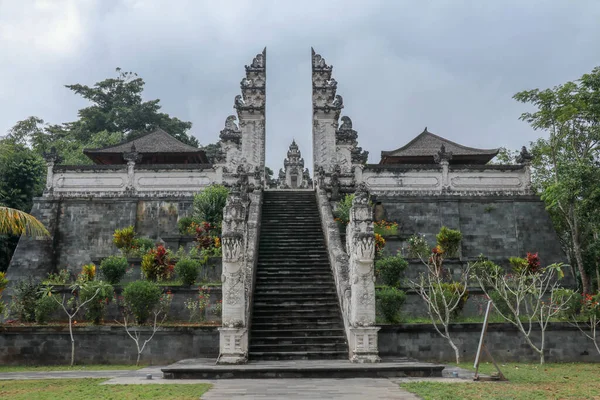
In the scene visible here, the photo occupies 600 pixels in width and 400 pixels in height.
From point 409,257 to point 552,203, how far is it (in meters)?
5.43

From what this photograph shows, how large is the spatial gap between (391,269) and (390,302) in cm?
182

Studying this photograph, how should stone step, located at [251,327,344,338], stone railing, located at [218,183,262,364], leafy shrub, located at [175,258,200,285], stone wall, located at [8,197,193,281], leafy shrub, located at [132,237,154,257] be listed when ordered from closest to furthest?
stone railing, located at [218,183,262,364] < stone step, located at [251,327,344,338] < leafy shrub, located at [175,258,200,285] < leafy shrub, located at [132,237,154,257] < stone wall, located at [8,197,193,281]

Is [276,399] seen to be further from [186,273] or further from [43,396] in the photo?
[186,273]

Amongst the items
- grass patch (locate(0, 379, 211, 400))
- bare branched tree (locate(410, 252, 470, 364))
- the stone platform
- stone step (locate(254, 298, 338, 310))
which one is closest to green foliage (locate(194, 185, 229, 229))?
stone step (locate(254, 298, 338, 310))

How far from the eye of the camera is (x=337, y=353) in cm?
1214

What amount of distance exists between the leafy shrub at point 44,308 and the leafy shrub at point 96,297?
2.39 ft

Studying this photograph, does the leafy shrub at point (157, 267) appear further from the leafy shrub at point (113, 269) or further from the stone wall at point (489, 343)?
the stone wall at point (489, 343)

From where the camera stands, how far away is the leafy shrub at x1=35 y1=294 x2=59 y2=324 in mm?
13906

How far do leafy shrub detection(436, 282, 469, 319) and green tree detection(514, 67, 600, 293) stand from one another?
19.0ft

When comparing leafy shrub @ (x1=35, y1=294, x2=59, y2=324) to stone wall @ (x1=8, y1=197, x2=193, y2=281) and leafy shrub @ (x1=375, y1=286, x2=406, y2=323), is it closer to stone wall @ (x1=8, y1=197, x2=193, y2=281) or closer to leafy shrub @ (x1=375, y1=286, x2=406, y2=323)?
stone wall @ (x1=8, y1=197, x2=193, y2=281)

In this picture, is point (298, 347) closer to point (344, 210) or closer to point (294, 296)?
point (294, 296)

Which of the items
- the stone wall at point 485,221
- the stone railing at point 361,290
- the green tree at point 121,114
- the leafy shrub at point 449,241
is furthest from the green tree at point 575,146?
the green tree at point 121,114

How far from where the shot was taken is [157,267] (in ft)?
51.3

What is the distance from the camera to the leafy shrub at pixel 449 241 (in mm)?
17422
